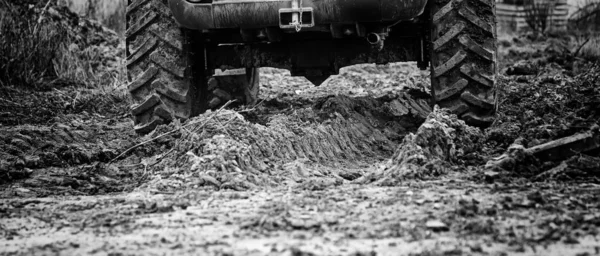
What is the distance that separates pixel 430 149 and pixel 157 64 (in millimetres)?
2485

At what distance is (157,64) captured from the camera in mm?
8344

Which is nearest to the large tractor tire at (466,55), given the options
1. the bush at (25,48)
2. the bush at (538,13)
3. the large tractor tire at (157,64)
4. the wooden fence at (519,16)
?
the large tractor tire at (157,64)

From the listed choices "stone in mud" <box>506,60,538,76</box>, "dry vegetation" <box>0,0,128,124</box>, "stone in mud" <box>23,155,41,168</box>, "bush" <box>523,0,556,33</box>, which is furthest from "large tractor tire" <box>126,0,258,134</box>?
"bush" <box>523,0,556,33</box>

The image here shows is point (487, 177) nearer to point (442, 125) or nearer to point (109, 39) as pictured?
point (442, 125)

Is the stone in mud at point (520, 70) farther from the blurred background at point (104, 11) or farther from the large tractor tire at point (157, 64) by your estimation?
the blurred background at point (104, 11)

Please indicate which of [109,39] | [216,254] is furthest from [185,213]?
[109,39]

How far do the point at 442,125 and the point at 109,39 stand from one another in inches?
297

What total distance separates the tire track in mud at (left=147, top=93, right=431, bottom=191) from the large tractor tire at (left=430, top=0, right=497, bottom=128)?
0.63 metres

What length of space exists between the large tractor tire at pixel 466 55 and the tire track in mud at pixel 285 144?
0.63m

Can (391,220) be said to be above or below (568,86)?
below

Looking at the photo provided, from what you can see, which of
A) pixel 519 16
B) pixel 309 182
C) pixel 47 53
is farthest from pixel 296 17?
pixel 519 16

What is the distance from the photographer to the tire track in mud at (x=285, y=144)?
21.5 feet

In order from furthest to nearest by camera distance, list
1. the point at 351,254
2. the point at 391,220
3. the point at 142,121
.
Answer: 1. the point at 142,121
2. the point at 391,220
3. the point at 351,254

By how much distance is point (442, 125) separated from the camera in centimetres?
720
